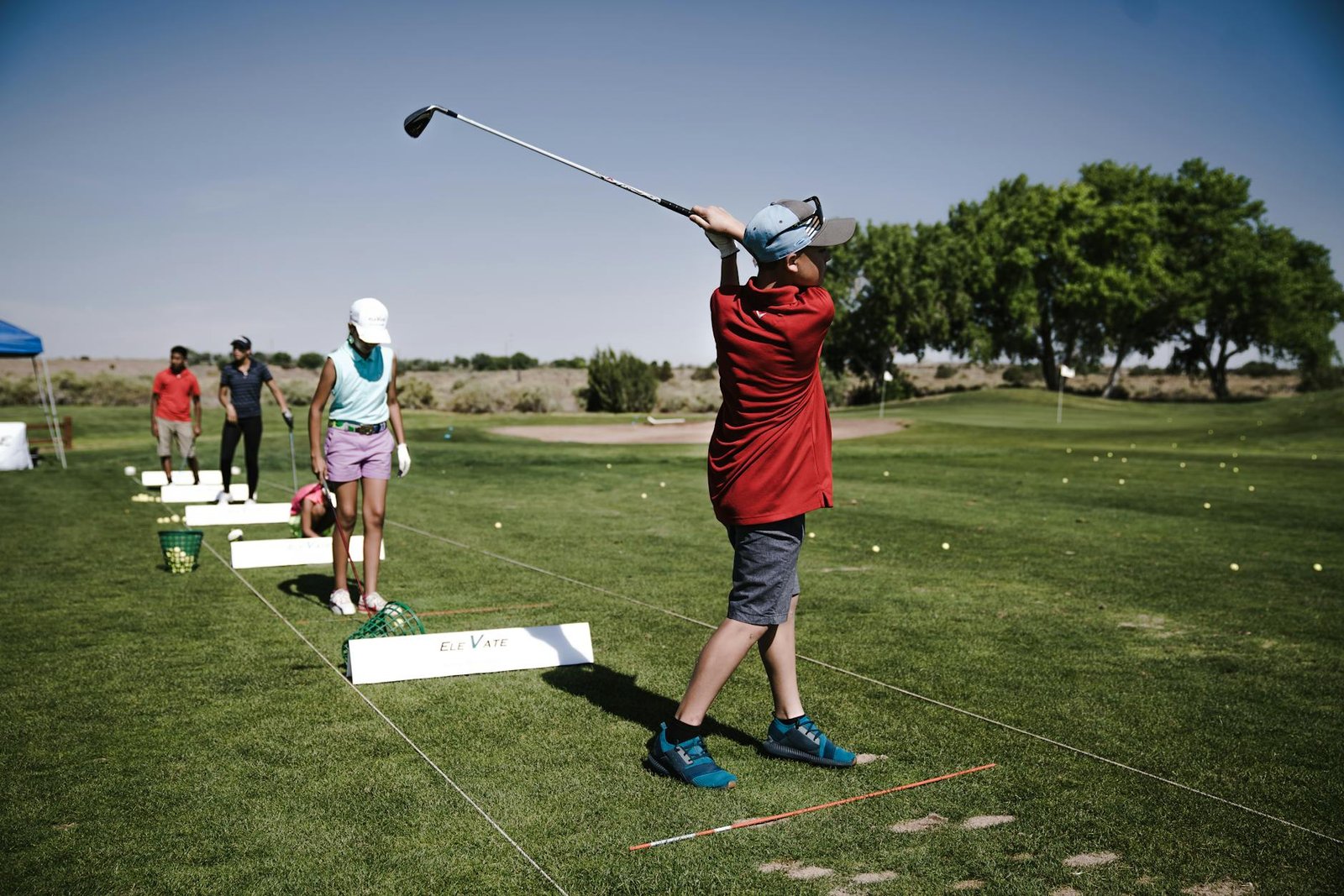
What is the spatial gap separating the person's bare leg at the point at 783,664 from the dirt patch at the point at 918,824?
31.3 inches

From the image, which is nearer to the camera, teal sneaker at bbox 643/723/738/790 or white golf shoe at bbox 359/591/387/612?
teal sneaker at bbox 643/723/738/790

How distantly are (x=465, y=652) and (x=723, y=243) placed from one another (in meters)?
3.09

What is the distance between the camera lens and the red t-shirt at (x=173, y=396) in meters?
16.3

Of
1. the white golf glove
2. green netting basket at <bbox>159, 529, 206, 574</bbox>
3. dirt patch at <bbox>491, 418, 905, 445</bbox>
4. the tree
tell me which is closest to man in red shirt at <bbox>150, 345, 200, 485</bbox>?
green netting basket at <bbox>159, 529, 206, 574</bbox>

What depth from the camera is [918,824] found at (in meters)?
4.20

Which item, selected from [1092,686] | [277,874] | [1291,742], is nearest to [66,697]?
[277,874]

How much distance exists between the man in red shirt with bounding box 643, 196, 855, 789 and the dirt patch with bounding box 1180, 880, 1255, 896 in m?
1.59

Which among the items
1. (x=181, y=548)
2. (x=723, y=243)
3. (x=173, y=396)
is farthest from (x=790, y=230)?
(x=173, y=396)

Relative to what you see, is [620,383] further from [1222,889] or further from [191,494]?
[1222,889]

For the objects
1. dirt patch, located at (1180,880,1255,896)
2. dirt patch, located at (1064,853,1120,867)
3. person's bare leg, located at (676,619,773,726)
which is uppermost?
person's bare leg, located at (676,619,773,726)

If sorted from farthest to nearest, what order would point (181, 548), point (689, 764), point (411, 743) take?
point (181, 548) → point (411, 743) → point (689, 764)

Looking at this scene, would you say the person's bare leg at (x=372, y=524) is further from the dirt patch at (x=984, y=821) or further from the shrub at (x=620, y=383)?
the shrub at (x=620, y=383)

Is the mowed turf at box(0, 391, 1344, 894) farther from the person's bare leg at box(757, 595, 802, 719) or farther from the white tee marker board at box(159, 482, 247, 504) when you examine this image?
the white tee marker board at box(159, 482, 247, 504)

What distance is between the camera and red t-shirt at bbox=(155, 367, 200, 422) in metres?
16.3
